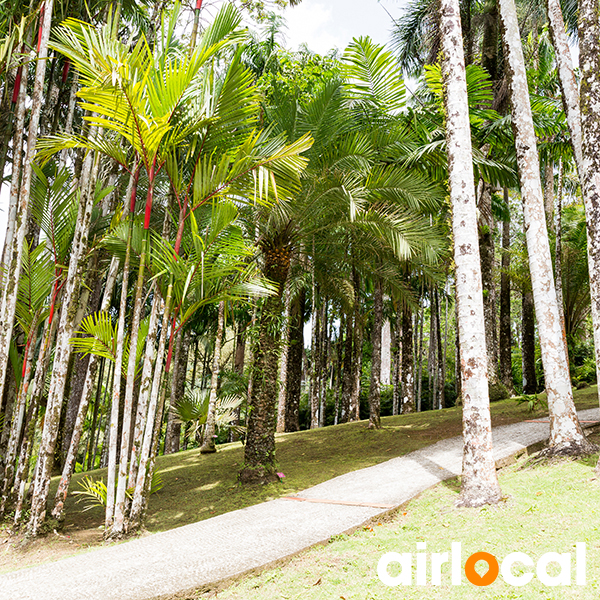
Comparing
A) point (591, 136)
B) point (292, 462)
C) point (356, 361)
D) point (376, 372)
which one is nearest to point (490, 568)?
point (591, 136)

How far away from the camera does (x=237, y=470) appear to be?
8.05 metres

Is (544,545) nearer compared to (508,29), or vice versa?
(544,545)

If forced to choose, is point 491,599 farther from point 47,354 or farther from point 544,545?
point 47,354

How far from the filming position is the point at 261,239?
7.77 metres

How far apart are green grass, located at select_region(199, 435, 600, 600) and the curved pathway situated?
0.63ft

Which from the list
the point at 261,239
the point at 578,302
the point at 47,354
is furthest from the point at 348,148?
the point at 578,302

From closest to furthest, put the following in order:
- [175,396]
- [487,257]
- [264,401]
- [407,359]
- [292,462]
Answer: [264,401] < [292,462] < [487,257] < [407,359] < [175,396]

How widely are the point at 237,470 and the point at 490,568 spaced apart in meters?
5.34

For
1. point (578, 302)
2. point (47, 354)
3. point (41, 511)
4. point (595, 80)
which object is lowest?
point (41, 511)

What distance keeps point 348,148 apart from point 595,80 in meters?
3.29

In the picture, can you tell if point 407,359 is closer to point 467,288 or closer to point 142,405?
point 467,288

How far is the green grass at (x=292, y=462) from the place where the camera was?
21.1 feet

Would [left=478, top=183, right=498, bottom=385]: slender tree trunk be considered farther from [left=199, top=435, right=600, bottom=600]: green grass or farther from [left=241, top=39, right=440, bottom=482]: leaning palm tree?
[left=199, top=435, right=600, bottom=600]: green grass

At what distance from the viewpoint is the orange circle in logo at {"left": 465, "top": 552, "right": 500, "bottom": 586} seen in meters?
3.20
